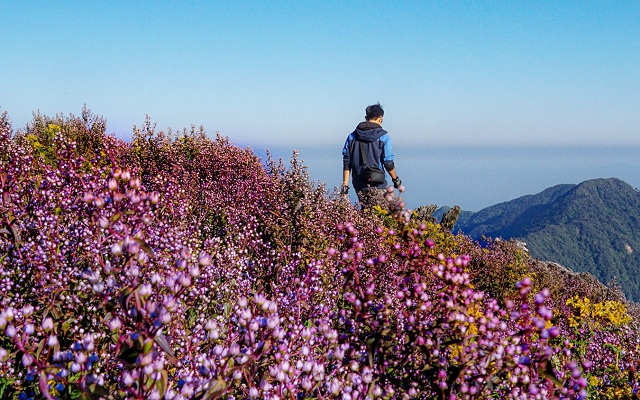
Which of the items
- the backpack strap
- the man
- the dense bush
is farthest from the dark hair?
the dense bush

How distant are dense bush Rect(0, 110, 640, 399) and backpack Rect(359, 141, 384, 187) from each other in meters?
2.18

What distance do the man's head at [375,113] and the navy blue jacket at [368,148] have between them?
166mm

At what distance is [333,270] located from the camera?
199 inches

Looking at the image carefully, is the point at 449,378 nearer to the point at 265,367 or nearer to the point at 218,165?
the point at 265,367

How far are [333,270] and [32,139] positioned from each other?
928cm

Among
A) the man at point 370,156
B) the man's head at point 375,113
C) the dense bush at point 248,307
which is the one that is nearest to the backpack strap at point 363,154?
the man at point 370,156

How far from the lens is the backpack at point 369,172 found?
1038 cm

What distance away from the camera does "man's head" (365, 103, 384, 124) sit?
10309 millimetres

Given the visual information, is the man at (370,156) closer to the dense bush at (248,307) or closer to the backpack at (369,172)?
the backpack at (369,172)

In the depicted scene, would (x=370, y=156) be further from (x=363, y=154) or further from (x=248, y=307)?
(x=248, y=307)

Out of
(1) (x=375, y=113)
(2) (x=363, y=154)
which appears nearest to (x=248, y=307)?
(2) (x=363, y=154)

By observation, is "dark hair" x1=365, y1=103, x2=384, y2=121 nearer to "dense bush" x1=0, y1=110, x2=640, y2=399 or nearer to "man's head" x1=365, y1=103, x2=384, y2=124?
"man's head" x1=365, y1=103, x2=384, y2=124

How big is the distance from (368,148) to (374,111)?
86 centimetres

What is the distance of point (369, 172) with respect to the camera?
10477 millimetres
